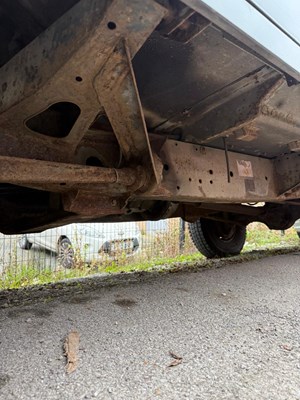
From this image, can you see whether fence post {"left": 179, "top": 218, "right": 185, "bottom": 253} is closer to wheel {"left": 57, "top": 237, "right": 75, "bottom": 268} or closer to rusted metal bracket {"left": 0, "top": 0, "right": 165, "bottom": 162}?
wheel {"left": 57, "top": 237, "right": 75, "bottom": 268}

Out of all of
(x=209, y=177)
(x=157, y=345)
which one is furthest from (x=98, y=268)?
(x=157, y=345)

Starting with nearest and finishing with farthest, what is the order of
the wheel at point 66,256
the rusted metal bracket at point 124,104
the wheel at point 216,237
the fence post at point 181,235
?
the rusted metal bracket at point 124,104 → the wheel at point 216,237 → the wheel at point 66,256 → the fence post at point 181,235

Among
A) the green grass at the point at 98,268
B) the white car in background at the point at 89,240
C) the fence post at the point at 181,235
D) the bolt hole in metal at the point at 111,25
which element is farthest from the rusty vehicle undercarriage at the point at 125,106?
the fence post at the point at 181,235

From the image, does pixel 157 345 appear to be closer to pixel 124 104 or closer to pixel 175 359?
pixel 175 359

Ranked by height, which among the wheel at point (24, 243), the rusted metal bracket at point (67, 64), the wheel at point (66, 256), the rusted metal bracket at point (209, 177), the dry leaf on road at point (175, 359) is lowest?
the dry leaf on road at point (175, 359)

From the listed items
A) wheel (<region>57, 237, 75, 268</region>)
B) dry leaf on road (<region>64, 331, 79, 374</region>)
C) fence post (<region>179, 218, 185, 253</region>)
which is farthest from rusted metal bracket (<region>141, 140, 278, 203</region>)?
fence post (<region>179, 218, 185, 253</region>)

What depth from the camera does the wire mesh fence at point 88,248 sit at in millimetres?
4137

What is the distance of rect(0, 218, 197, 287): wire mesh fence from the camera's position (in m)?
4.14

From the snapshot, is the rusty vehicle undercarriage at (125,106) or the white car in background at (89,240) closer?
the rusty vehicle undercarriage at (125,106)

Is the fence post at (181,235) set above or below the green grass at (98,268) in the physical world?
above

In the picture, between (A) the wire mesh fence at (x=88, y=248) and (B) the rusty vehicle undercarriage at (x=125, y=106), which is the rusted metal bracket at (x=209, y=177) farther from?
(A) the wire mesh fence at (x=88, y=248)

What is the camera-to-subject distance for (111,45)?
107cm

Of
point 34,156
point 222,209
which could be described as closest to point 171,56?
point 34,156

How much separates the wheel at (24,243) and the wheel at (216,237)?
2615 mm
